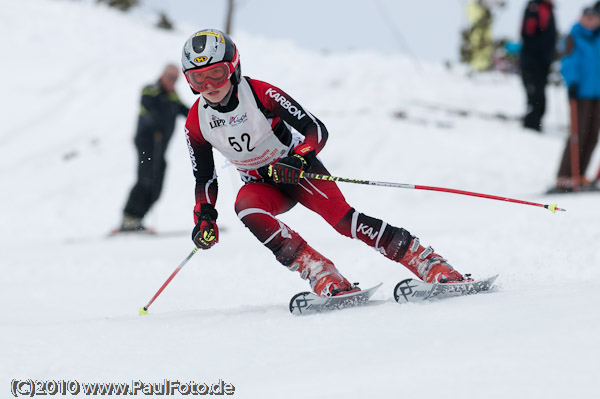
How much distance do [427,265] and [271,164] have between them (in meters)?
1.12

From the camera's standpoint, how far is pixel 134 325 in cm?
354

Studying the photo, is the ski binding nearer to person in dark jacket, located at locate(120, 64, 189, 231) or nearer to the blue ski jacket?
person in dark jacket, located at locate(120, 64, 189, 231)

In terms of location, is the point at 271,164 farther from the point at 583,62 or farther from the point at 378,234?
the point at 583,62

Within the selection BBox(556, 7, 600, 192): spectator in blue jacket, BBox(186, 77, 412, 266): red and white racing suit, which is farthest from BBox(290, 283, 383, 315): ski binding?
BBox(556, 7, 600, 192): spectator in blue jacket

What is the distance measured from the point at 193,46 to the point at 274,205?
105 cm

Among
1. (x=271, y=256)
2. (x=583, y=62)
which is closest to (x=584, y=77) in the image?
(x=583, y=62)

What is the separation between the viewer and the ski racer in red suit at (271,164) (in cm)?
366

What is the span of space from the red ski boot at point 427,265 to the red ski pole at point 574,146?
17.6 feet

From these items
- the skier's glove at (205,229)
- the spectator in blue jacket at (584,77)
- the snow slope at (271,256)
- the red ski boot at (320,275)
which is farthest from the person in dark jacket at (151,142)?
the red ski boot at (320,275)

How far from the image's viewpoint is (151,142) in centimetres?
900

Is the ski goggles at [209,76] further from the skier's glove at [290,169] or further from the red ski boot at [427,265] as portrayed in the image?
the red ski boot at [427,265]

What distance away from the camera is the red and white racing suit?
12.3ft

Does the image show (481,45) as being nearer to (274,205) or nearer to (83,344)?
(274,205)

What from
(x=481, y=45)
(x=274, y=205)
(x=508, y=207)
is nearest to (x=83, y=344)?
(x=274, y=205)
